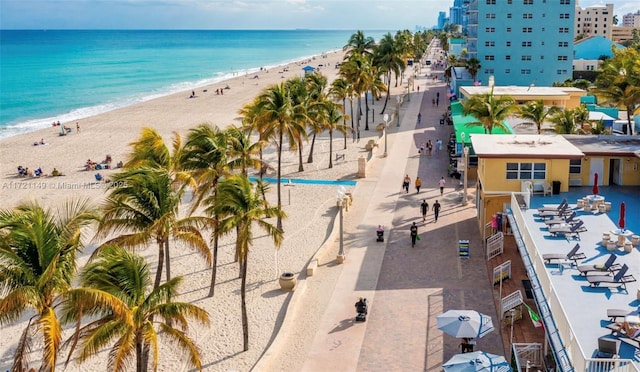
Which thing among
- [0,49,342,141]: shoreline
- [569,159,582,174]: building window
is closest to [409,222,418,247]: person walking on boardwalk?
[569,159,582,174]: building window

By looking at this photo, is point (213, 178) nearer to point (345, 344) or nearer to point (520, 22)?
point (345, 344)

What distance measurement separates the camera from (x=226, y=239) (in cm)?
2817

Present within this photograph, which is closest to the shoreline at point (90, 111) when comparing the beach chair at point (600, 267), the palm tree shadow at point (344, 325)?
the palm tree shadow at point (344, 325)

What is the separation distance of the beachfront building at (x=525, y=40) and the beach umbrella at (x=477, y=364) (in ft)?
192

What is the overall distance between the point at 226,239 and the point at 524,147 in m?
13.4

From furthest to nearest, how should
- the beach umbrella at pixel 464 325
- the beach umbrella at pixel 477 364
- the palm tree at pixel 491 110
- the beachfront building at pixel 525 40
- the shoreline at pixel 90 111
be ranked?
the beachfront building at pixel 525 40 < the shoreline at pixel 90 111 < the palm tree at pixel 491 110 < the beach umbrella at pixel 464 325 < the beach umbrella at pixel 477 364

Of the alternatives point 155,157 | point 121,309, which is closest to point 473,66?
point 155,157

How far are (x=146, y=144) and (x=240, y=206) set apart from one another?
5427 millimetres

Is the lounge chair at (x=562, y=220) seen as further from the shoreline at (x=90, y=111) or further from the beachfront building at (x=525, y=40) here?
the shoreline at (x=90, y=111)

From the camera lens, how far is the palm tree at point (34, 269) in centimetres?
1091

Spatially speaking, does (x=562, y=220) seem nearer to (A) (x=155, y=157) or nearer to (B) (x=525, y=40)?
(A) (x=155, y=157)

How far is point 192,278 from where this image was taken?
24.1m

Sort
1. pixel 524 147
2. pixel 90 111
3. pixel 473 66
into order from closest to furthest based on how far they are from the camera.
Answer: pixel 524 147, pixel 473 66, pixel 90 111

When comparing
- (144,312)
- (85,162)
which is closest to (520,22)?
(85,162)
